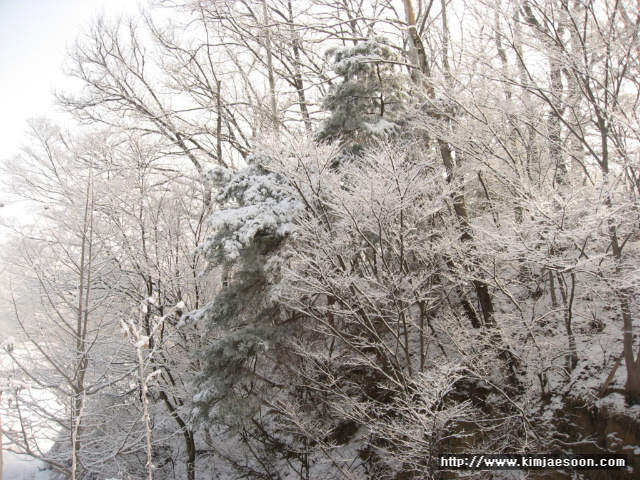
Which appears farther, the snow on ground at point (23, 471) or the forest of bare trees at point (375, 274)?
the snow on ground at point (23, 471)

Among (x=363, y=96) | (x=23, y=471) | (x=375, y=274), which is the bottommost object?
(x=23, y=471)

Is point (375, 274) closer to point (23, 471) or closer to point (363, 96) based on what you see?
point (363, 96)

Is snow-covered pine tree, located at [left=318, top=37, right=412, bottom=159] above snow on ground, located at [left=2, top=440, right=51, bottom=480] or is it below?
above

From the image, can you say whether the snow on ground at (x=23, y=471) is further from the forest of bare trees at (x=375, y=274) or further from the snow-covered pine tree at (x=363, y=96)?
the snow-covered pine tree at (x=363, y=96)

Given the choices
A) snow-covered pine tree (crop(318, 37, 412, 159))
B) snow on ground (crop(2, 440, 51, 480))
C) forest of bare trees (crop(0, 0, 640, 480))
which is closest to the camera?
forest of bare trees (crop(0, 0, 640, 480))

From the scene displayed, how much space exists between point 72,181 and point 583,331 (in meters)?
10.9

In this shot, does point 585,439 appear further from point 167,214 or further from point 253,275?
point 167,214

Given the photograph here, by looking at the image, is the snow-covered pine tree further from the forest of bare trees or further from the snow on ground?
the snow on ground

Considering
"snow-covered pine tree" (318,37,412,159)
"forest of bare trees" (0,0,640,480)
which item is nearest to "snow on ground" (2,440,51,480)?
"forest of bare trees" (0,0,640,480)

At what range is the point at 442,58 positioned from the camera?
917cm

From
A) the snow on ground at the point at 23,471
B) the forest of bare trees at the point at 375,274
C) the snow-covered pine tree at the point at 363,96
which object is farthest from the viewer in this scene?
the snow on ground at the point at 23,471

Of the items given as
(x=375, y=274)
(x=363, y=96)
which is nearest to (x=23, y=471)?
(x=375, y=274)

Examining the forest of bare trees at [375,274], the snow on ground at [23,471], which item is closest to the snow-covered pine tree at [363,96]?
the forest of bare trees at [375,274]

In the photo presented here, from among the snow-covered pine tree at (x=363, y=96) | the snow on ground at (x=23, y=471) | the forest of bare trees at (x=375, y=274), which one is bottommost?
the snow on ground at (x=23, y=471)
